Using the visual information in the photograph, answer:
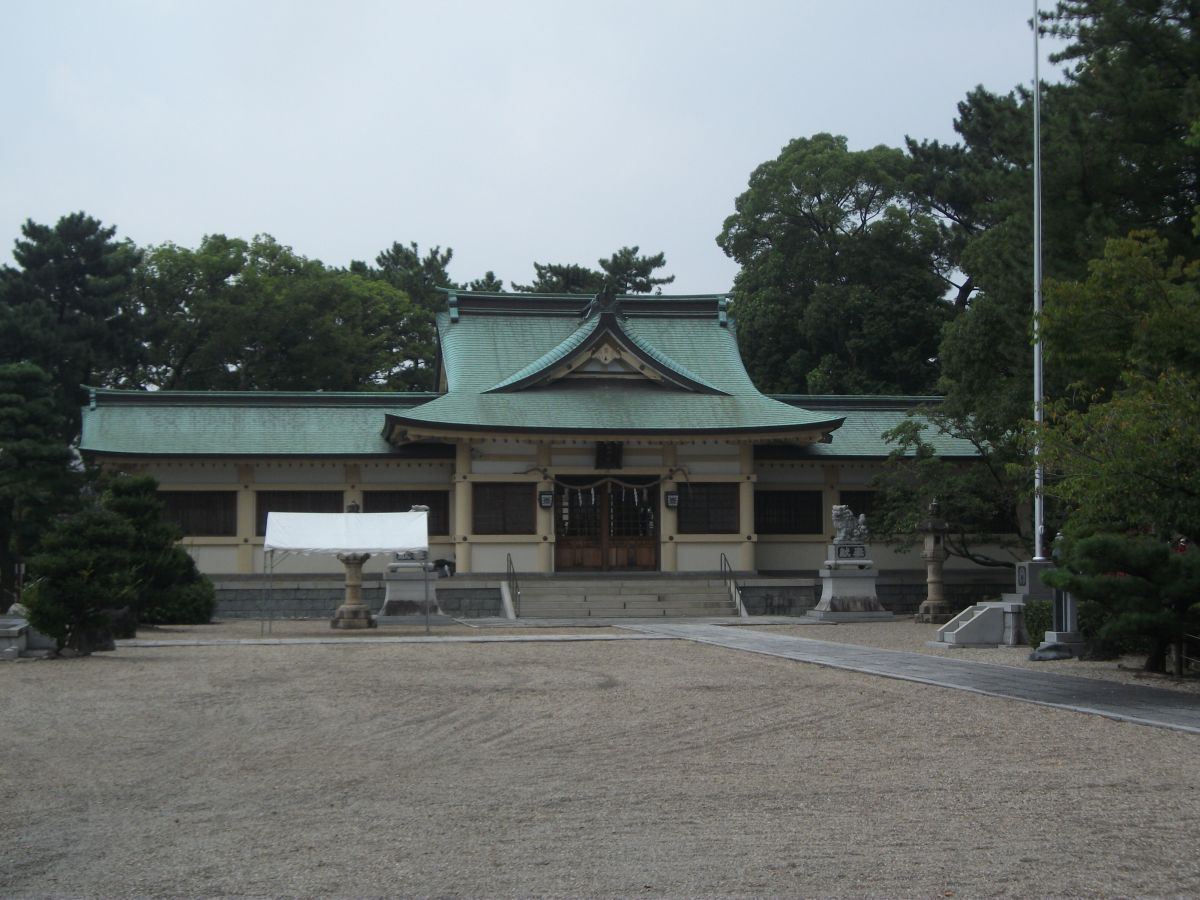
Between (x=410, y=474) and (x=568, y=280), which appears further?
(x=568, y=280)

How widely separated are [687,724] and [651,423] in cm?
1976

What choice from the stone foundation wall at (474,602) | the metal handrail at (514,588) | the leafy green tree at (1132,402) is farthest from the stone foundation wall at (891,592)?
the leafy green tree at (1132,402)

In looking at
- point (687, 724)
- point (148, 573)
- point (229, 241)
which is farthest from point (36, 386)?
point (687, 724)

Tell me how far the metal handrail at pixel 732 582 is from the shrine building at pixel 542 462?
0.26 m

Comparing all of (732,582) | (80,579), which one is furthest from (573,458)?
(80,579)

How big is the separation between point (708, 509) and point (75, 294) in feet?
78.8

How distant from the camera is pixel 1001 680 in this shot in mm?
14836

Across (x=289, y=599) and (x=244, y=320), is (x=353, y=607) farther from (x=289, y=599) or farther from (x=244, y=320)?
(x=244, y=320)

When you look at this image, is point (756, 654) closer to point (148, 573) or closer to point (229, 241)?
point (148, 573)

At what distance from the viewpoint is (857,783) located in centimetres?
883

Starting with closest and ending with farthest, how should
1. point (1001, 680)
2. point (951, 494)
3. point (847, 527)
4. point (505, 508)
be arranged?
point (1001, 680) < point (951, 494) < point (847, 527) < point (505, 508)

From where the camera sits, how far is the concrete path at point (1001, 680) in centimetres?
1210

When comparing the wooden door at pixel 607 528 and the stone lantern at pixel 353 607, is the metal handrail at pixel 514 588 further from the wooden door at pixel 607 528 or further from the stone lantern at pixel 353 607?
the stone lantern at pixel 353 607

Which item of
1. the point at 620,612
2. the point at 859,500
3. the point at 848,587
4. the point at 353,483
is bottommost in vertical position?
the point at 620,612
